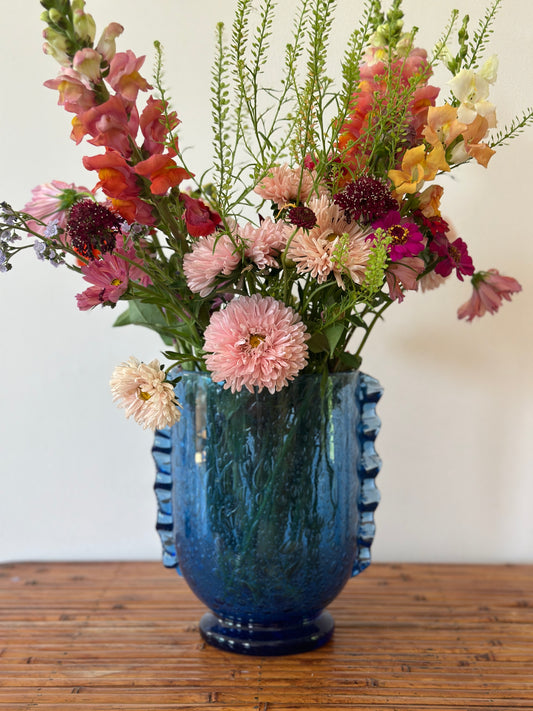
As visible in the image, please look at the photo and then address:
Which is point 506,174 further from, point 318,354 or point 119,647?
point 119,647

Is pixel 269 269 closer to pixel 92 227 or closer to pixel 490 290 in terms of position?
pixel 92 227

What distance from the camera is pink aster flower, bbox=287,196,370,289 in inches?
24.6

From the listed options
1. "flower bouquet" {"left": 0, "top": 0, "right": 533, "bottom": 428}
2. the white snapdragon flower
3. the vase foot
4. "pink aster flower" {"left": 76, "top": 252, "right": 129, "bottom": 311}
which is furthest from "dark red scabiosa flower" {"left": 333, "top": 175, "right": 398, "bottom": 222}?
the vase foot

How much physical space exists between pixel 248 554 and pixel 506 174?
2.23 feet

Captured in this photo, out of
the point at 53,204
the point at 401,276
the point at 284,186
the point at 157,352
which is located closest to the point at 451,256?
the point at 401,276

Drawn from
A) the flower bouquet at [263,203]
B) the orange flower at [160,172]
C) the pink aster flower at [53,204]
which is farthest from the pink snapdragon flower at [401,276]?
the pink aster flower at [53,204]

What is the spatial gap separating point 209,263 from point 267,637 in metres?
0.42

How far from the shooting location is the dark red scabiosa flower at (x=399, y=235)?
634mm

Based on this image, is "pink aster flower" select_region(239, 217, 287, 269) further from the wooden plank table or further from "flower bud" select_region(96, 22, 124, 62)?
the wooden plank table

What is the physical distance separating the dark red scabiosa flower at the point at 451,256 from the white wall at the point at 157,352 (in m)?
0.35

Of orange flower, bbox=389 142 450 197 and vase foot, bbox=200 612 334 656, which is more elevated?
orange flower, bbox=389 142 450 197

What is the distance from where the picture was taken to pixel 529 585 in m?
1.00

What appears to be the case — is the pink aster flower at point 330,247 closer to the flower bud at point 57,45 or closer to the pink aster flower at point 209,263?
the pink aster flower at point 209,263

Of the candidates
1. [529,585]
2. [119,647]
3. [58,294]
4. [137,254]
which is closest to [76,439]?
[58,294]
